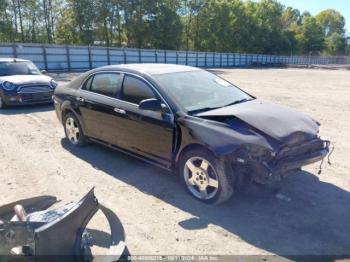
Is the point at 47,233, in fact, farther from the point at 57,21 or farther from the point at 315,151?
the point at 57,21

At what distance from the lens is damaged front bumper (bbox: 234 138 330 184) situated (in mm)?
3576

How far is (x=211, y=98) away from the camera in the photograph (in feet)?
15.4

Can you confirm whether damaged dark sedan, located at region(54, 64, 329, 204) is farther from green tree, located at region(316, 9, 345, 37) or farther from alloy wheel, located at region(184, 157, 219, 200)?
green tree, located at region(316, 9, 345, 37)

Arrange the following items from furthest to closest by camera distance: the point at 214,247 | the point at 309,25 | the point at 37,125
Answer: the point at 309,25, the point at 37,125, the point at 214,247

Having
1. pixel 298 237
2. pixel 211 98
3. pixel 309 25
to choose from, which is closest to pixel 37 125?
pixel 211 98

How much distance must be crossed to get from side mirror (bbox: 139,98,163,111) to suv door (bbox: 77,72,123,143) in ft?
2.82

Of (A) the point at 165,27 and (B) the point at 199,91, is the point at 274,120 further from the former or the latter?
(A) the point at 165,27

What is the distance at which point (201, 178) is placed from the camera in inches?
160

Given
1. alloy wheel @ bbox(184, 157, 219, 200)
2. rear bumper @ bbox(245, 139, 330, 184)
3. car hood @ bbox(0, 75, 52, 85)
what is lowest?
alloy wheel @ bbox(184, 157, 219, 200)

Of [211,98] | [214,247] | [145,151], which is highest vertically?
[211,98]

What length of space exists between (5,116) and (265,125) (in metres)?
7.81

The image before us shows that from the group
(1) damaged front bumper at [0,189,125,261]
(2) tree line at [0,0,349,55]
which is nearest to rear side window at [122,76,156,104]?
(1) damaged front bumper at [0,189,125,261]

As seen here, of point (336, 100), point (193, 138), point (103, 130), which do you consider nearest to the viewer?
point (193, 138)

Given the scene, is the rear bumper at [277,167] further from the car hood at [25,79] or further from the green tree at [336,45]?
the green tree at [336,45]
